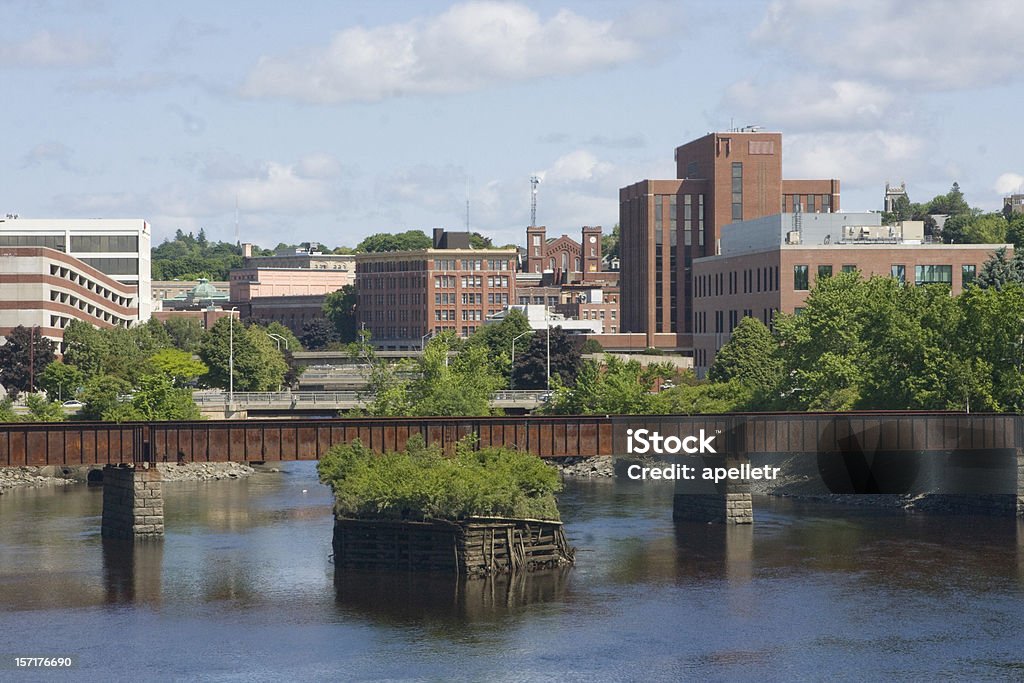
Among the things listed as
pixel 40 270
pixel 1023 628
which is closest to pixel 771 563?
pixel 1023 628

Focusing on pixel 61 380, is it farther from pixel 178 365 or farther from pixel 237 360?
pixel 178 365

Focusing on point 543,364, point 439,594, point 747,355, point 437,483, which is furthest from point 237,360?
point 439,594

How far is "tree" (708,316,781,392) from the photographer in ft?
518

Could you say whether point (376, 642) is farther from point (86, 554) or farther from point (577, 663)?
point (86, 554)

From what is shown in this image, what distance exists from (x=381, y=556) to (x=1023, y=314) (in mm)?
48872

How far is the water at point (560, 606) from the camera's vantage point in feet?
208

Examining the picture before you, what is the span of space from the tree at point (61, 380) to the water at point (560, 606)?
67.8 metres

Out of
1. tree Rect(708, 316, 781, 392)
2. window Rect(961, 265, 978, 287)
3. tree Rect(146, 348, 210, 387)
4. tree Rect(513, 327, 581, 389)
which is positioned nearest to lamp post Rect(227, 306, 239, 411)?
tree Rect(146, 348, 210, 387)

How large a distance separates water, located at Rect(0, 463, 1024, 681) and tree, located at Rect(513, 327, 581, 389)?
7056 centimetres

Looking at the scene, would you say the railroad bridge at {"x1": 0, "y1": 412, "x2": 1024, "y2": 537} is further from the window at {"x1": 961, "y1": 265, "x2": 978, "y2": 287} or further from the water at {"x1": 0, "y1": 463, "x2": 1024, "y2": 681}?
the window at {"x1": 961, "y1": 265, "x2": 978, "y2": 287}

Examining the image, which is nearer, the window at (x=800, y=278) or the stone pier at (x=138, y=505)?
the stone pier at (x=138, y=505)

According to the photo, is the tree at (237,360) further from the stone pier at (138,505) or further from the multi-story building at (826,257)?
the stone pier at (138,505)

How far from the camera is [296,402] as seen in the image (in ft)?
500

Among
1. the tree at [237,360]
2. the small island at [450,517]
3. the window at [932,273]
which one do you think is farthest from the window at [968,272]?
the small island at [450,517]
